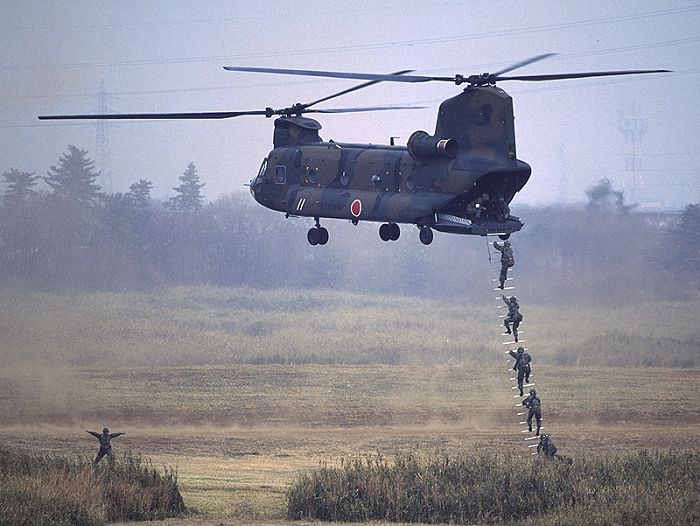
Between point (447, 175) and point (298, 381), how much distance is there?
28.1 metres

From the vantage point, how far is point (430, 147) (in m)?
33.5

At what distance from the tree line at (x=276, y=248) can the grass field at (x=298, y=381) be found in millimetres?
2292

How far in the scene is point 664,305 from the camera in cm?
6856

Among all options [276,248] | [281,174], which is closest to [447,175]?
[281,174]

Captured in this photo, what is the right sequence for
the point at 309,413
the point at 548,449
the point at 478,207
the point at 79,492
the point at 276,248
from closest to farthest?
the point at 478,207, the point at 79,492, the point at 548,449, the point at 309,413, the point at 276,248

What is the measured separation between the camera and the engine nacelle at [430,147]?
110 ft

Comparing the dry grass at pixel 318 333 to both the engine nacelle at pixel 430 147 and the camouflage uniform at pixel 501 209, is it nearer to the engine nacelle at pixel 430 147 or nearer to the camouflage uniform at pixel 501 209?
the camouflage uniform at pixel 501 209

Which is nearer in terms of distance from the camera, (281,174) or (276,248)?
(281,174)

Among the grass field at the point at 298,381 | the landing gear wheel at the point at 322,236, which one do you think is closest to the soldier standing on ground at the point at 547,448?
the grass field at the point at 298,381

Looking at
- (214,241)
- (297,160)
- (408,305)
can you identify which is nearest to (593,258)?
(408,305)

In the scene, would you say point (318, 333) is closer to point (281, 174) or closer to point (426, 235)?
point (281, 174)

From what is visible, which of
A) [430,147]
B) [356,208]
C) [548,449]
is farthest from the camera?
[548,449]

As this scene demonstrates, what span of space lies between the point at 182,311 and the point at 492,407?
22.7m

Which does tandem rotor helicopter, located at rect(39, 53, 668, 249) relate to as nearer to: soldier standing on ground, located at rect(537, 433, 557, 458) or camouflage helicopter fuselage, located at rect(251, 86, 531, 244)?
camouflage helicopter fuselage, located at rect(251, 86, 531, 244)
